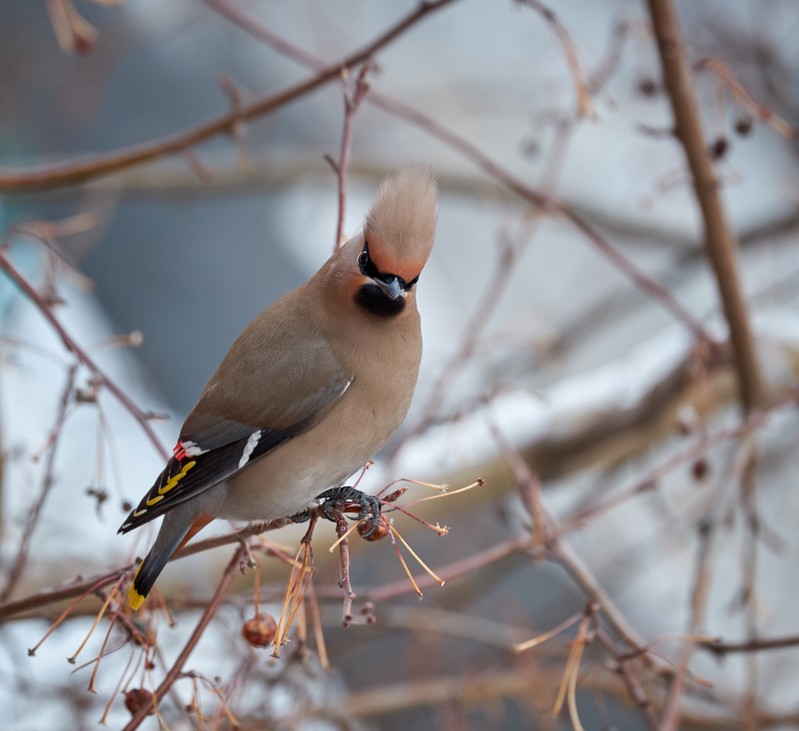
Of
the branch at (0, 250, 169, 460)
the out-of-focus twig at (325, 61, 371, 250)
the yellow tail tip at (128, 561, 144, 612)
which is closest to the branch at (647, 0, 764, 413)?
the out-of-focus twig at (325, 61, 371, 250)

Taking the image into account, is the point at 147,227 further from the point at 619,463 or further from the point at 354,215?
the point at 619,463

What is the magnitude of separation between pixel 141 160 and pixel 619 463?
1.64 metres

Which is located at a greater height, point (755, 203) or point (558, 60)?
point (558, 60)

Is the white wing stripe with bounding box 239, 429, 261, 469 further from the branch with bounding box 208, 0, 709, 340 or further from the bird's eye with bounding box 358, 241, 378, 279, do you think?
the branch with bounding box 208, 0, 709, 340

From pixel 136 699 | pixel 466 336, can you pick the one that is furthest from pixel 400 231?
pixel 466 336

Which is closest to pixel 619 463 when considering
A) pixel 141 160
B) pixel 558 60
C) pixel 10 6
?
pixel 141 160

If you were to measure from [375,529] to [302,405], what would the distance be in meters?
0.30

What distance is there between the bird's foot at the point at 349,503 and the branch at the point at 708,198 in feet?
2.84

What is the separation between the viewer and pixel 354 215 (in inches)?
169

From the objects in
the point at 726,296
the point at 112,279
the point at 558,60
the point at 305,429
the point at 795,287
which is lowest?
the point at 305,429

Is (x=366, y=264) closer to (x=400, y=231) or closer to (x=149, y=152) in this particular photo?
(x=400, y=231)

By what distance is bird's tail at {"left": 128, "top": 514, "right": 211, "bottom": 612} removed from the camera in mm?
1146

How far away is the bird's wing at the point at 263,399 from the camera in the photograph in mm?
1347

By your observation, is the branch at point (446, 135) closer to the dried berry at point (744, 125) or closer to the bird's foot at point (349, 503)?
the dried berry at point (744, 125)
